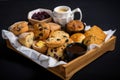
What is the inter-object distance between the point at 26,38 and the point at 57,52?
0.12 metres

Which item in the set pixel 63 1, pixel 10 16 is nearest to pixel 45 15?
pixel 10 16

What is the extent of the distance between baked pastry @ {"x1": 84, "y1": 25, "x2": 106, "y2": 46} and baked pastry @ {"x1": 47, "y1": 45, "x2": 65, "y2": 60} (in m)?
0.08

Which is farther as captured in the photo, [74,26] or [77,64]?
[74,26]

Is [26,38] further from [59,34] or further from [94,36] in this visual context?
[94,36]

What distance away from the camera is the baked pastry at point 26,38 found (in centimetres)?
78

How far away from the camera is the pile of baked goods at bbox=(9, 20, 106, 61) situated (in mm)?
733

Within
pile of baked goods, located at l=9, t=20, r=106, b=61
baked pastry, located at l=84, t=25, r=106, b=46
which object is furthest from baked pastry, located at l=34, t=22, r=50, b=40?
baked pastry, located at l=84, t=25, r=106, b=46

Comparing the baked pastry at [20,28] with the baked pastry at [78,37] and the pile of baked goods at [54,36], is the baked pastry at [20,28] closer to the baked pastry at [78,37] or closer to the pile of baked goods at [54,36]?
the pile of baked goods at [54,36]

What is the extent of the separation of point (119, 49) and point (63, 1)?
1.85ft

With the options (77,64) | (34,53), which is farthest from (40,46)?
(77,64)

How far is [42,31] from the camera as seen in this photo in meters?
0.80

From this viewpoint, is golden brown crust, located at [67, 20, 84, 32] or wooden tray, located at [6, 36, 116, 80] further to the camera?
golden brown crust, located at [67, 20, 84, 32]

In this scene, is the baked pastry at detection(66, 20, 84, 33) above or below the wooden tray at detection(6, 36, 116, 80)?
above

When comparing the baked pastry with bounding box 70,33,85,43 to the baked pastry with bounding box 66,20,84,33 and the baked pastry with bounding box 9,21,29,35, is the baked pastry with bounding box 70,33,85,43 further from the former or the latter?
the baked pastry with bounding box 9,21,29,35
